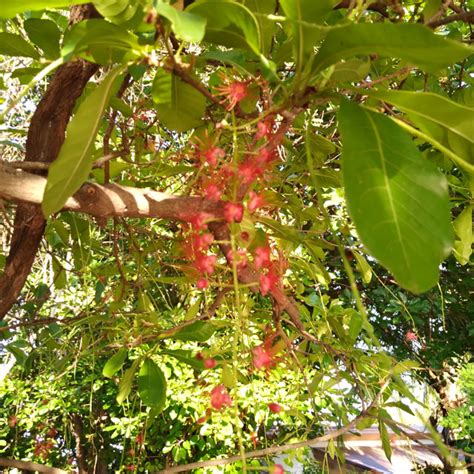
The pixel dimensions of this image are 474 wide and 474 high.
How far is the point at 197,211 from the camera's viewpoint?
0.58m

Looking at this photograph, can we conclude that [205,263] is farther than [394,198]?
Yes

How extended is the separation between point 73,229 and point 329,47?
773 mm

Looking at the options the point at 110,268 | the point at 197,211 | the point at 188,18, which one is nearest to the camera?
the point at 188,18

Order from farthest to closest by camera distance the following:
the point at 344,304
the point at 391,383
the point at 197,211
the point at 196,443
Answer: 1. the point at 344,304
2. the point at 196,443
3. the point at 391,383
4. the point at 197,211

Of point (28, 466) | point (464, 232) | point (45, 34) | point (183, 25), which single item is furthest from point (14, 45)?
point (28, 466)

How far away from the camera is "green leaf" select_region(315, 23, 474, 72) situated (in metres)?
0.36

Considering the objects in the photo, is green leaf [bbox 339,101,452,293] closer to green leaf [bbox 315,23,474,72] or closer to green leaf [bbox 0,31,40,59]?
green leaf [bbox 315,23,474,72]

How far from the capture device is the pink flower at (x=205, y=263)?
60cm

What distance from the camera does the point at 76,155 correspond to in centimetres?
45

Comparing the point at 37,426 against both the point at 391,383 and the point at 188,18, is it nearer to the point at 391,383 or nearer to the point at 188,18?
the point at 391,383

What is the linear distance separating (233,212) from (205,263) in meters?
0.11

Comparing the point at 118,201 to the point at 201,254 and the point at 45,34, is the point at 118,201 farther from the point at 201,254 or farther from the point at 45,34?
the point at 45,34

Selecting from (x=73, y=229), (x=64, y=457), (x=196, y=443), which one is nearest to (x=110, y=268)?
(x=73, y=229)

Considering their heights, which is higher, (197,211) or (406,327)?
(197,211)
